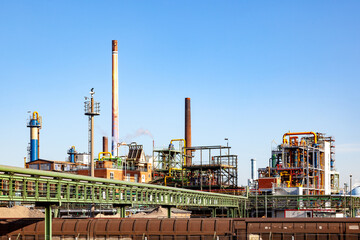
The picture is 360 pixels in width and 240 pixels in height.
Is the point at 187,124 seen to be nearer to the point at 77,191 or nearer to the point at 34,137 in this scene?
the point at 34,137

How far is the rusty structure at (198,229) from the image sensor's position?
159 feet

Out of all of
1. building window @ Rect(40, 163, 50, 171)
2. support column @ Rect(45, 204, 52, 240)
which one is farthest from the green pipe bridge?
building window @ Rect(40, 163, 50, 171)

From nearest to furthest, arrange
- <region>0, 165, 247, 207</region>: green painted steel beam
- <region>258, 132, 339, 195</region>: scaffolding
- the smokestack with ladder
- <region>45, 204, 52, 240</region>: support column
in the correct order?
<region>0, 165, 247, 207</region>: green painted steel beam, <region>45, 204, 52, 240</region>: support column, <region>258, 132, 339, 195</region>: scaffolding, the smokestack with ladder

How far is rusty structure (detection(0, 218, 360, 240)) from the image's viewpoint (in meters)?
48.5

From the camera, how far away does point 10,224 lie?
4741cm

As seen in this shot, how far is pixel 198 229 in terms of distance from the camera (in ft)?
160

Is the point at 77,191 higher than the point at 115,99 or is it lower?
lower

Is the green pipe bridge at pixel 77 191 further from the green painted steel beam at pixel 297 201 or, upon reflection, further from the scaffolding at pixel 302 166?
the scaffolding at pixel 302 166

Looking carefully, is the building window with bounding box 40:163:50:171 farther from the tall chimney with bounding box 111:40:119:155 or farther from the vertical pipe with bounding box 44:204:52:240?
the vertical pipe with bounding box 44:204:52:240

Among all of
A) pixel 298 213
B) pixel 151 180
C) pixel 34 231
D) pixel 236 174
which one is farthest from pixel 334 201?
pixel 34 231

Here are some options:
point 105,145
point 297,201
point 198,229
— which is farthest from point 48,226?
point 105,145

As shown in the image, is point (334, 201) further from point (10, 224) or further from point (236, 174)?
point (10, 224)

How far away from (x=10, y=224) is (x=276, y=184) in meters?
64.4

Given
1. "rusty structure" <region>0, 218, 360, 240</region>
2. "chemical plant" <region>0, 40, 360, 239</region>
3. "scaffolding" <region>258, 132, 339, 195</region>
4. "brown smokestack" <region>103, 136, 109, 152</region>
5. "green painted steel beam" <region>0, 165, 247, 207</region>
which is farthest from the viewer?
"brown smokestack" <region>103, 136, 109, 152</region>
